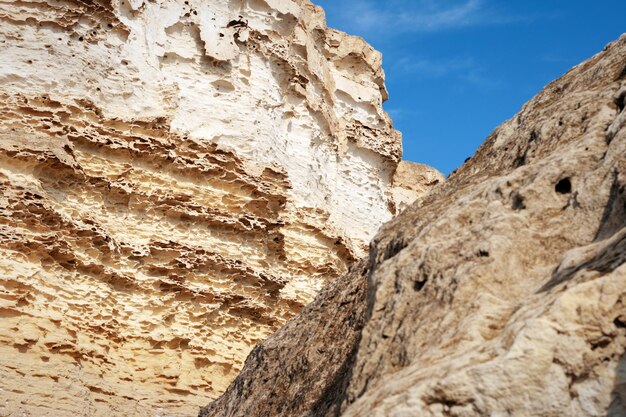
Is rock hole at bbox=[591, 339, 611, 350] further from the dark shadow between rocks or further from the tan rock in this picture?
the tan rock

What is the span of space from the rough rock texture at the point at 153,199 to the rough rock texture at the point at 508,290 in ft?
34.4

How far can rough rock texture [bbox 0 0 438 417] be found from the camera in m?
15.9

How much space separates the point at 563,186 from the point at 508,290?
659 millimetres

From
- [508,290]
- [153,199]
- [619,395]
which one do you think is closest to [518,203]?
[508,290]

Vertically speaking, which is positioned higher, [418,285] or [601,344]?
[418,285]

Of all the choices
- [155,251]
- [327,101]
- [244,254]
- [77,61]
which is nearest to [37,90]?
[77,61]

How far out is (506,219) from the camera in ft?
12.0

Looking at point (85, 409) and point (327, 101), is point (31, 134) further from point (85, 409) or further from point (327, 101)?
point (327, 101)

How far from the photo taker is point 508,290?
339cm

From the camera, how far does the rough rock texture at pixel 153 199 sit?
15891 millimetres

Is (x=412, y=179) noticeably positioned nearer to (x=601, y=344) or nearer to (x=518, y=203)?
(x=518, y=203)

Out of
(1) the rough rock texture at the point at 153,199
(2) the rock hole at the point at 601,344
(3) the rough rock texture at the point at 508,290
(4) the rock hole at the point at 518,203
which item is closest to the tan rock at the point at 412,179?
(1) the rough rock texture at the point at 153,199

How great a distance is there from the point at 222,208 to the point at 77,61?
4.63 meters

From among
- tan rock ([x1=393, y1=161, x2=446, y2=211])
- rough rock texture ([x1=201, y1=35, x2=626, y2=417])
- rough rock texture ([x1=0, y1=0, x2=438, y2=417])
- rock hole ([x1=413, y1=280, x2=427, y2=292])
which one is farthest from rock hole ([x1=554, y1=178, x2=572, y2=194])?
tan rock ([x1=393, y1=161, x2=446, y2=211])
